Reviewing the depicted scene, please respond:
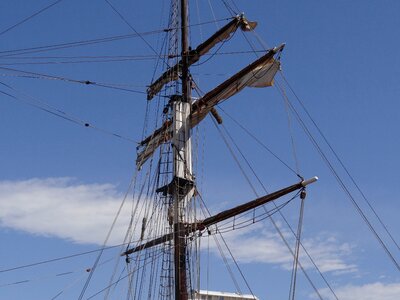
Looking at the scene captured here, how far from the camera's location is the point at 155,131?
3216 centimetres

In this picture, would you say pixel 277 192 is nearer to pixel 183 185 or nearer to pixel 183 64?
pixel 183 185

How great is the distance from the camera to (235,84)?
2938 centimetres

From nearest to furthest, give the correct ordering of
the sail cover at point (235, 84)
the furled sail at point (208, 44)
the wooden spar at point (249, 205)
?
1. the wooden spar at point (249, 205)
2. the sail cover at point (235, 84)
3. the furled sail at point (208, 44)

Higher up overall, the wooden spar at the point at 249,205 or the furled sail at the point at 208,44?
the furled sail at the point at 208,44

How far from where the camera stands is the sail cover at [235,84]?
2866 cm

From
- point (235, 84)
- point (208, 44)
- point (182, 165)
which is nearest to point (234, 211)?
point (182, 165)

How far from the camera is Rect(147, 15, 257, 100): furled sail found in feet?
99.1

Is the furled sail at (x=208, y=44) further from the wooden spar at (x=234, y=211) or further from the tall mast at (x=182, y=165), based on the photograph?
the wooden spar at (x=234, y=211)

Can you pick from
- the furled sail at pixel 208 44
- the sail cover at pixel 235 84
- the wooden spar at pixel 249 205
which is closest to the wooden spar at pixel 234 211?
the wooden spar at pixel 249 205

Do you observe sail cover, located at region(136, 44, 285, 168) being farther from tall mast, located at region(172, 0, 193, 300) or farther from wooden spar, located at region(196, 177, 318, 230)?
wooden spar, located at region(196, 177, 318, 230)

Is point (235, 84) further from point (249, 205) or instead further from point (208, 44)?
point (249, 205)

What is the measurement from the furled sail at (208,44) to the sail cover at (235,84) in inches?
90.8

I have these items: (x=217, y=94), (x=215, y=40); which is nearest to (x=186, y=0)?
(x=215, y=40)

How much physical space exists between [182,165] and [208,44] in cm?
637
